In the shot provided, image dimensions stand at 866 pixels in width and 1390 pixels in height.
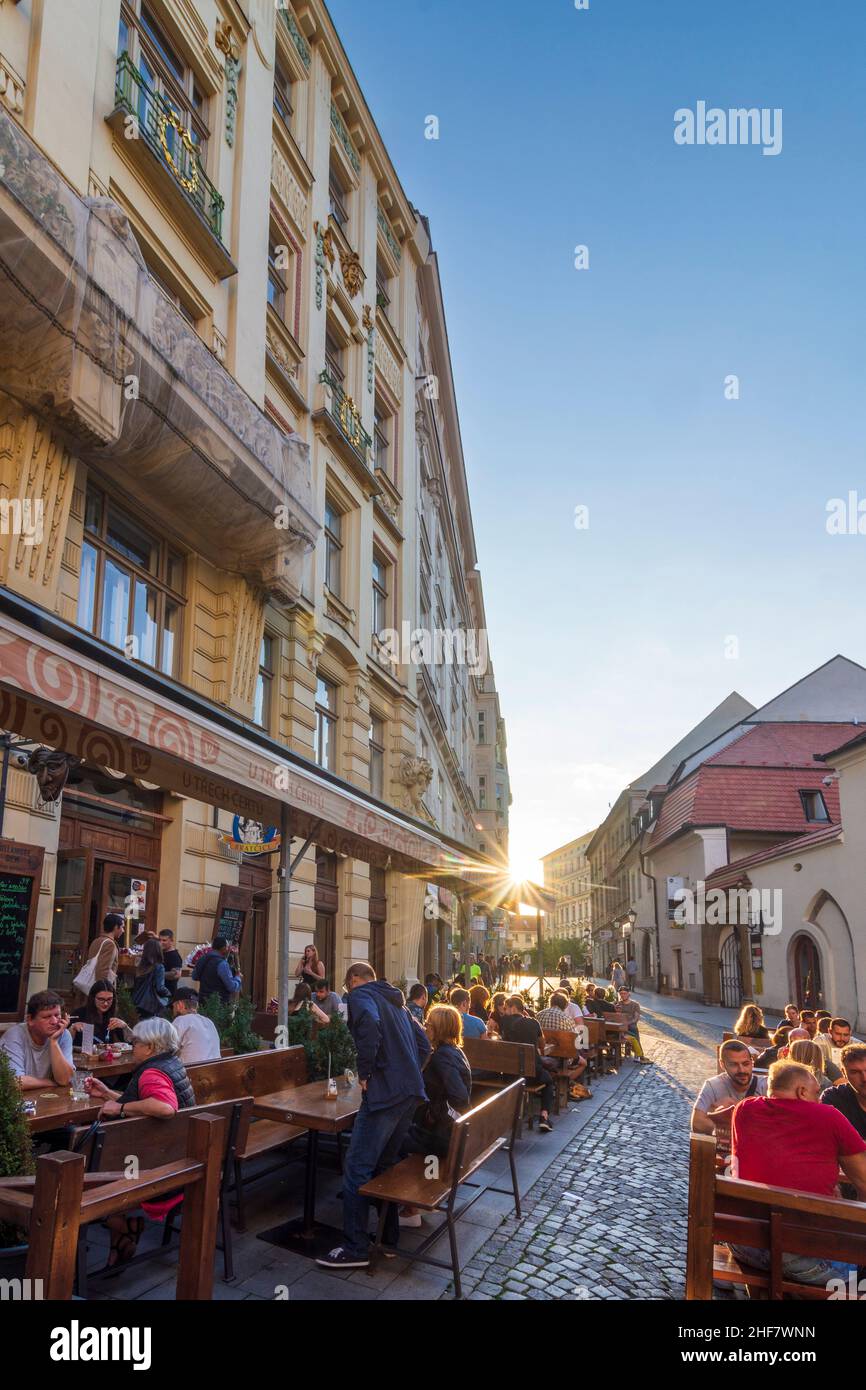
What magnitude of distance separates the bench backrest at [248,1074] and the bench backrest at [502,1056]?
2193 millimetres

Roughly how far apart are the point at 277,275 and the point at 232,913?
11.8 m

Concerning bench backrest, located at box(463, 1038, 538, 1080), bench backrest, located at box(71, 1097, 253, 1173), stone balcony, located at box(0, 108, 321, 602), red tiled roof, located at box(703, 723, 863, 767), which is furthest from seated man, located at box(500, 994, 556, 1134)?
red tiled roof, located at box(703, 723, 863, 767)

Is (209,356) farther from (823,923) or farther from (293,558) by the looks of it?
(823,923)

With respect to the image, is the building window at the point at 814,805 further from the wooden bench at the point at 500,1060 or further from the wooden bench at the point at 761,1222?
the wooden bench at the point at 761,1222

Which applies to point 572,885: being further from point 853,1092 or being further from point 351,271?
point 853,1092

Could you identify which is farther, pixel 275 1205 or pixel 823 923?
pixel 823 923

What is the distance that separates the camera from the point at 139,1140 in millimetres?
4379

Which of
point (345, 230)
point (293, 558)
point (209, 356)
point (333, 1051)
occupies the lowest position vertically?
point (333, 1051)

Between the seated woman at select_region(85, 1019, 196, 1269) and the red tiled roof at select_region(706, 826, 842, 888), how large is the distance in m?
21.5
